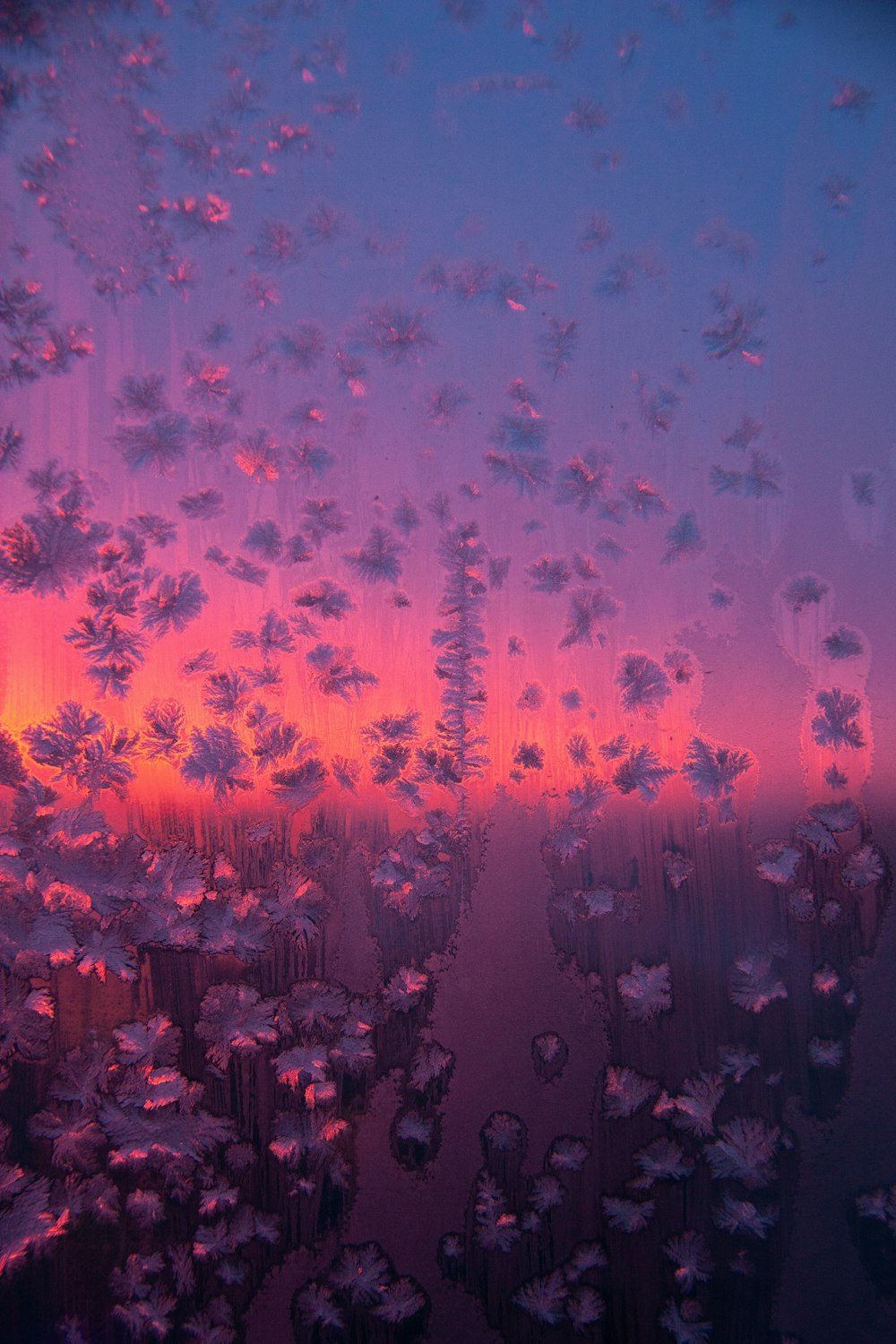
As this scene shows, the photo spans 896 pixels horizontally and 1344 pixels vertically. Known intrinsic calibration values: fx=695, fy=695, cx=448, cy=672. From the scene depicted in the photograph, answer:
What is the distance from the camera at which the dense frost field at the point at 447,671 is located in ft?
2.66

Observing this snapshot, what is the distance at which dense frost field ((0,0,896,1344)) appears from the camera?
811 mm

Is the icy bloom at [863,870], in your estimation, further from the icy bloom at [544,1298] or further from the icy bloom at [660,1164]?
the icy bloom at [544,1298]

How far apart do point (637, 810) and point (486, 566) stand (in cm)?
36

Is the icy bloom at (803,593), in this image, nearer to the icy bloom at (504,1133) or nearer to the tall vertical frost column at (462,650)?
the tall vertical frost column at (462,650)

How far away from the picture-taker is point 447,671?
87 centimetres

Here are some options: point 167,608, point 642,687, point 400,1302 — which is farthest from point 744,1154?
point 167,608

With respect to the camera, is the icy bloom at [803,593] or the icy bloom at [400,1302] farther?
the icy bloom at [803,593]

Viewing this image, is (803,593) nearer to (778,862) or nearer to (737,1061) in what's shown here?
(778,862)

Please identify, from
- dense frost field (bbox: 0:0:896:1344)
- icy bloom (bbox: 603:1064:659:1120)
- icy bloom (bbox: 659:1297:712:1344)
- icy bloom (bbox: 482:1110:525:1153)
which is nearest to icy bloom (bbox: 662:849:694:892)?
dense frost field (bbox: 0:0:896:1344)

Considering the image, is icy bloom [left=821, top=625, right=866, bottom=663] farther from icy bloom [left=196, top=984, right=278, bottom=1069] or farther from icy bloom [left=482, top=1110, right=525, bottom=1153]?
icy bloom [left=196, top=984, right=278, bottom=1069]

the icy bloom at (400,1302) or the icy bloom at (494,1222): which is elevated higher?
the icy bloom at (494,1222)

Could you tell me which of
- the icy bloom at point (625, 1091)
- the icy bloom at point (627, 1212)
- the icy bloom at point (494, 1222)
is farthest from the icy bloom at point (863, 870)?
the icy bloom at point (494, 1222)

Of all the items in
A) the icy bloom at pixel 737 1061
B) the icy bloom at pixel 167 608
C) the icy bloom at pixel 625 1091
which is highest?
the icy bloom at pixel 167 608

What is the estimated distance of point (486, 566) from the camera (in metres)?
0.88
